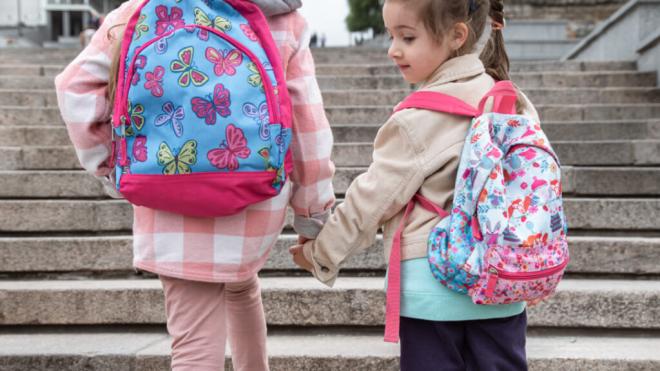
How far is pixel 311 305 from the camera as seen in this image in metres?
3.15

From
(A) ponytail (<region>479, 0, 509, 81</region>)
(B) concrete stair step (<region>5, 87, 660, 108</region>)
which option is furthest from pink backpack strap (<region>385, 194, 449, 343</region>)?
(B) concrete stair step (<region>5, 87, 660, 108</region>)

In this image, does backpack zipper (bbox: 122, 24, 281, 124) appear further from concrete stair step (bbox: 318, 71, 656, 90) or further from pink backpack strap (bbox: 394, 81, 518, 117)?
concrete stair step (bbox: 318, 71, 656, 90)

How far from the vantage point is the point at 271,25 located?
1.94 metres

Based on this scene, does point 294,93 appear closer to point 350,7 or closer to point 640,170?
point 640,170

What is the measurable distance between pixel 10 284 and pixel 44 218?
560mm

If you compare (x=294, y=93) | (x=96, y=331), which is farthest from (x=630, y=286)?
(x=96, y=331)

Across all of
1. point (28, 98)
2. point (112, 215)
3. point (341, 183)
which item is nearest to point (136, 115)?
point (112, 215)

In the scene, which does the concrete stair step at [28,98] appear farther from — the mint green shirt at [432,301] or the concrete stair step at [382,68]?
the mint green shirt at [432,301]

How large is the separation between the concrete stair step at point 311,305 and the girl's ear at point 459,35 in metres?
1.59

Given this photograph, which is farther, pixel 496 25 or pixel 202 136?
pixel 496 25

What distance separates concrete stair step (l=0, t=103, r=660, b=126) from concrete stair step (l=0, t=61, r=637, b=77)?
5.11 feet

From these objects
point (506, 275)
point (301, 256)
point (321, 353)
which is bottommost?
point (321, 353)

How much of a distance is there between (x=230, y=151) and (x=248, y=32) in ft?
1.09

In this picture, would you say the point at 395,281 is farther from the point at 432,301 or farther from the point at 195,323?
the point at 195,323
